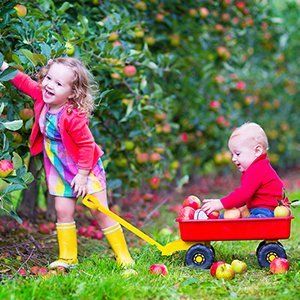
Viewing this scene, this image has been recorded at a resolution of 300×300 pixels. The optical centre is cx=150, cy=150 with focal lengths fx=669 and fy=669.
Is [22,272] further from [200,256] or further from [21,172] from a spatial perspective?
[200,256]

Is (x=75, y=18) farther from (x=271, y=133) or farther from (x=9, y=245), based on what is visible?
(x=271, y=133)

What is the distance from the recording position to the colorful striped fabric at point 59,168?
3660 mm

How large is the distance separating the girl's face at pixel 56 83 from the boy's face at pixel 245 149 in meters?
0.95

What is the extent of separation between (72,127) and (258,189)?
3.46 feet

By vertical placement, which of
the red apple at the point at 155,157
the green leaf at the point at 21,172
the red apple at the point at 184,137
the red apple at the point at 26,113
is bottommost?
the red apple at the point at 184,137

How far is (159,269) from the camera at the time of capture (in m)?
3.39

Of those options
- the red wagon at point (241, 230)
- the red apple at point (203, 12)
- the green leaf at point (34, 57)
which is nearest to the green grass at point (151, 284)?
the red wagon at point (241, 230)

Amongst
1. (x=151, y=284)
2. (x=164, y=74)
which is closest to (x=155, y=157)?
(x=164, y=74)

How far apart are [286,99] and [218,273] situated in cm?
534

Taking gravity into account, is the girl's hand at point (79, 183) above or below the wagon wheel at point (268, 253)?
above

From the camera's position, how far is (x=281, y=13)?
8.33m

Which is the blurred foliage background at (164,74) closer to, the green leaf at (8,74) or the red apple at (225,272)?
the green leaf at (8,74)

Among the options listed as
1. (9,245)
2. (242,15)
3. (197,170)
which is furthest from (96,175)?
(197,170)

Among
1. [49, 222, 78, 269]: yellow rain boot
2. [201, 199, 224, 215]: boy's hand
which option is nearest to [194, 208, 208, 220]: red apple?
[201, 199, 224, 215]: boy's hand
